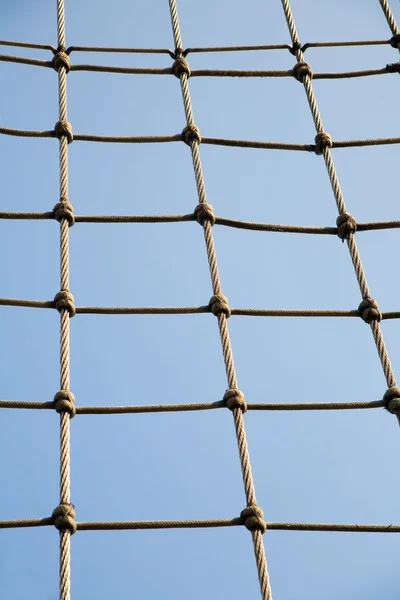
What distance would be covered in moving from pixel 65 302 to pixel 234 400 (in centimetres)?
38

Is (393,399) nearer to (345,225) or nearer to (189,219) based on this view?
(345,225)

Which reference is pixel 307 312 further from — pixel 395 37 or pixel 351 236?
pixel 395 37

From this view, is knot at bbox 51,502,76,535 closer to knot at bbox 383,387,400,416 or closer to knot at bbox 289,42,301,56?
knot at bbox 383,387,400,416

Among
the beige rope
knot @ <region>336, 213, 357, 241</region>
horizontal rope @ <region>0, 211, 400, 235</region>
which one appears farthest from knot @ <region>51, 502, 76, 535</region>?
knot @ <region>336, 213, 357, 241</region>

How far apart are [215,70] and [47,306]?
826 millimetres

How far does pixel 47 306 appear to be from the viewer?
2.23 meters

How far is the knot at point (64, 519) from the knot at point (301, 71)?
1348 mm

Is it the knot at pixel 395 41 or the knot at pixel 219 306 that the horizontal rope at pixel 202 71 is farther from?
the knot at pixel 219 306

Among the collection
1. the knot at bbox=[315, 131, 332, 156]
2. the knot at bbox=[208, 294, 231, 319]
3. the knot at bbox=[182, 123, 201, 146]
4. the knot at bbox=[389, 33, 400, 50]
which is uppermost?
the knot at bbox=[389, 33, 400, 50]

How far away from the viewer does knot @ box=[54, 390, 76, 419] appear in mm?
2043

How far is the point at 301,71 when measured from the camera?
110 inches

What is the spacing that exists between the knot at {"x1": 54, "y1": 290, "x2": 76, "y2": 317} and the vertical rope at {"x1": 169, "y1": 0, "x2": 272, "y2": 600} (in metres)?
0.28

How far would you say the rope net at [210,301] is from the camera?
1.89 meters

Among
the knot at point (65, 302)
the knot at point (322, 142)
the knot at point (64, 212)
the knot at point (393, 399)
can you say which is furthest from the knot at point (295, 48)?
the knot at point (393, 399)
